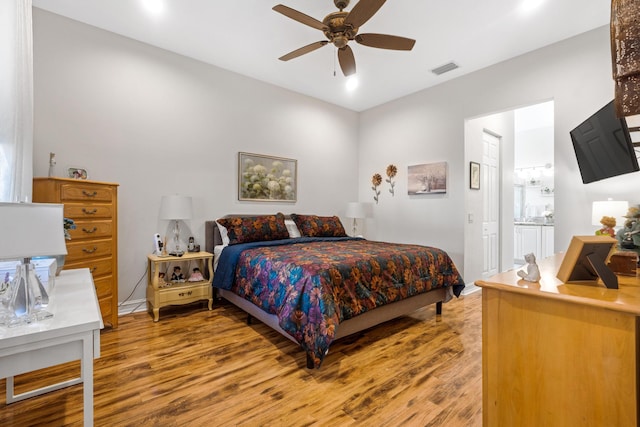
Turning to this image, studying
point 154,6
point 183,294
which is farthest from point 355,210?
point 154,6

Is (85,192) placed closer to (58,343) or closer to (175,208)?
(175,208)

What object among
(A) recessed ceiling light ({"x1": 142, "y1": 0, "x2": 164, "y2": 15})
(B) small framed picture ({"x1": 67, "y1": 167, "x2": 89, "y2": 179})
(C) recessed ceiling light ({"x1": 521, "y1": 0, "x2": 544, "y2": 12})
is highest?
(A) recessed ceiling light ({"x1": 142, "y1": 0, "x2": 164, "y2": 15})

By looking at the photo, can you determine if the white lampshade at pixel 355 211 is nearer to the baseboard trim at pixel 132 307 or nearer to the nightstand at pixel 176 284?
the nightstand at pixel 176 284

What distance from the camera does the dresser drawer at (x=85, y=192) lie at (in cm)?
246

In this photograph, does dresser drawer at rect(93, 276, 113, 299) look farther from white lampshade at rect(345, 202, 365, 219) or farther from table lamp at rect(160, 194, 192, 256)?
white lampshade at rect(345, 202, 365, 219)

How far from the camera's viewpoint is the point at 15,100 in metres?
2.08

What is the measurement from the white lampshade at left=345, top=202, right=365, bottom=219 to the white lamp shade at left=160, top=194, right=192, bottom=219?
2.48 m

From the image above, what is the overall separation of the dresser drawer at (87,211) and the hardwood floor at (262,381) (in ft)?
3.52

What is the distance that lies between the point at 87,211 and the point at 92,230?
18 centimetres

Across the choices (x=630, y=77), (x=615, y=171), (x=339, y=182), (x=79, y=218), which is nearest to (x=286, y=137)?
(x=339, y=182)

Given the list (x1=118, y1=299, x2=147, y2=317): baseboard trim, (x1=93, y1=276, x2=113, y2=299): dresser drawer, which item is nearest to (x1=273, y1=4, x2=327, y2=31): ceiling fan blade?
(x1=93, y1=276, x2=113, y2=299): dresser drawer

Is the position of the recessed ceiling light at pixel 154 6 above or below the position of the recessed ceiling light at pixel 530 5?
above

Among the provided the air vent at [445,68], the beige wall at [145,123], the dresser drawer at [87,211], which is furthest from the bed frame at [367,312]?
the air vent at [445,68]

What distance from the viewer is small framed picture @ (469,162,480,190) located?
4.05 metres
